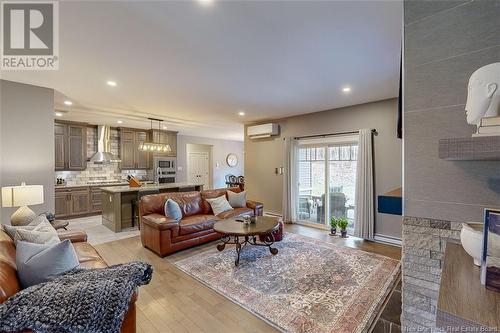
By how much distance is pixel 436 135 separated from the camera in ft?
3.89

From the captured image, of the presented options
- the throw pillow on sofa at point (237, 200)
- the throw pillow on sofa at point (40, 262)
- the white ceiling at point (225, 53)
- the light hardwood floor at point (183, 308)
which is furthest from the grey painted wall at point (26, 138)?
the throw pillow on sofa at point (237, 200)

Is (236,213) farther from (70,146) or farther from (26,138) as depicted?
(70,146)

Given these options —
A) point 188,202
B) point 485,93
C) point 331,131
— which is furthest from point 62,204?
point 485,93

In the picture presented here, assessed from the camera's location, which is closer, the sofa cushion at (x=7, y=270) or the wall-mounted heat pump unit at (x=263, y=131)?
the sofa cushion at (x=7, y=270)

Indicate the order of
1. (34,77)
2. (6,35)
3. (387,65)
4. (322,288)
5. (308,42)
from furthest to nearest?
1. (34,77)
2. (387,65)
3. (322,288)
4. (308,42)
5. (6,35)

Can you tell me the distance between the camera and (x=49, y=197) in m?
3.62

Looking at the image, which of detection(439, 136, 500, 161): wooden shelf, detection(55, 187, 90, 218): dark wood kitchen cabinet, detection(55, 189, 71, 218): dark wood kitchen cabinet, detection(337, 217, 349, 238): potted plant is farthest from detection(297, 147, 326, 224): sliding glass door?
detection(55, 189, 71, 218): dark wood kitchen cabinet

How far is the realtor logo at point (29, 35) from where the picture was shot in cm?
182

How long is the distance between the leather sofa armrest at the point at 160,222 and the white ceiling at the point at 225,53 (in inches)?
81.5

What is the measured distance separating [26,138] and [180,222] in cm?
256

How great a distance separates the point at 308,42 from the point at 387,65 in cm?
120

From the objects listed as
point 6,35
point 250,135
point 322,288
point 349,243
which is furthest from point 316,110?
point 6,35

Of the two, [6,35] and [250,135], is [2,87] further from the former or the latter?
[250,135]

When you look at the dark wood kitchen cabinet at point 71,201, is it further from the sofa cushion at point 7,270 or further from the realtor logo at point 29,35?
the sofa cushion at point 7,270
